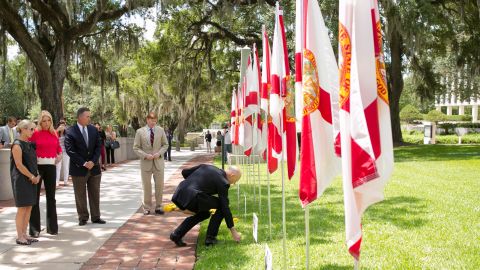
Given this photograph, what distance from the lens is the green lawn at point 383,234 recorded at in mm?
5484

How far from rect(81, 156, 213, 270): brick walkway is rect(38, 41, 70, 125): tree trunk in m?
9.21

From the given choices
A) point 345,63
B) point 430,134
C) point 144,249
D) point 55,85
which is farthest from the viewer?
point 430,134

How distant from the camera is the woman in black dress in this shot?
22.1ft

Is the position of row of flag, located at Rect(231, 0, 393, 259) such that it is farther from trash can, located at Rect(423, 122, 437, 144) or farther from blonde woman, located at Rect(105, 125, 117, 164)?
trash can, located at Rect(423, 122, 437, 144)


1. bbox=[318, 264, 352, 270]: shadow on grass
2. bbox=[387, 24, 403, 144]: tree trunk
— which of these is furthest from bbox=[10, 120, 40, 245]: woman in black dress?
bbox=[387, 24, 403, 144]: tree trunk

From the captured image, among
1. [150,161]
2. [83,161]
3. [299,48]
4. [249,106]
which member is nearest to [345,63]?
[299,48]

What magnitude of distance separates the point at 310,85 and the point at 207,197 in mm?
2738

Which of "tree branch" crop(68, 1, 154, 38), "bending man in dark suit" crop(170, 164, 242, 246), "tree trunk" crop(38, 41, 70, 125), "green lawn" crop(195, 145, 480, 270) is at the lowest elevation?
"green lawn" crop(195, 145, 480, 270)

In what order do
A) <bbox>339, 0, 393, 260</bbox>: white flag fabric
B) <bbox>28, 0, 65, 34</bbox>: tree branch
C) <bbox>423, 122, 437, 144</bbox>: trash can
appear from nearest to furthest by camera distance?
1. <bbox>339, 0, 393, 260</bbox>: white flag fabric
2. <bbox>28, 0, 65, 34</bbox>: tree branch
3. <bbox>423, 122, 437, 144</bbox>: trash can

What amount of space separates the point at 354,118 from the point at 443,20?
23050 millimetres

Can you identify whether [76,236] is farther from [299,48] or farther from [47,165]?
[299,48]

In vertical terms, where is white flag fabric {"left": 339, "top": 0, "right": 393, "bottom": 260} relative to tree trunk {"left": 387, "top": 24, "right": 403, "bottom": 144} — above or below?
below

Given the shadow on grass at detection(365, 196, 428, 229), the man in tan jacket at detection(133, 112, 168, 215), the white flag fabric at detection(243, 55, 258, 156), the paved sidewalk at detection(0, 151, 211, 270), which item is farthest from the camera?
the man in tan jacket at detection(133, 112, 168, 215)

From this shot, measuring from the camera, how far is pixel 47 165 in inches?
293
